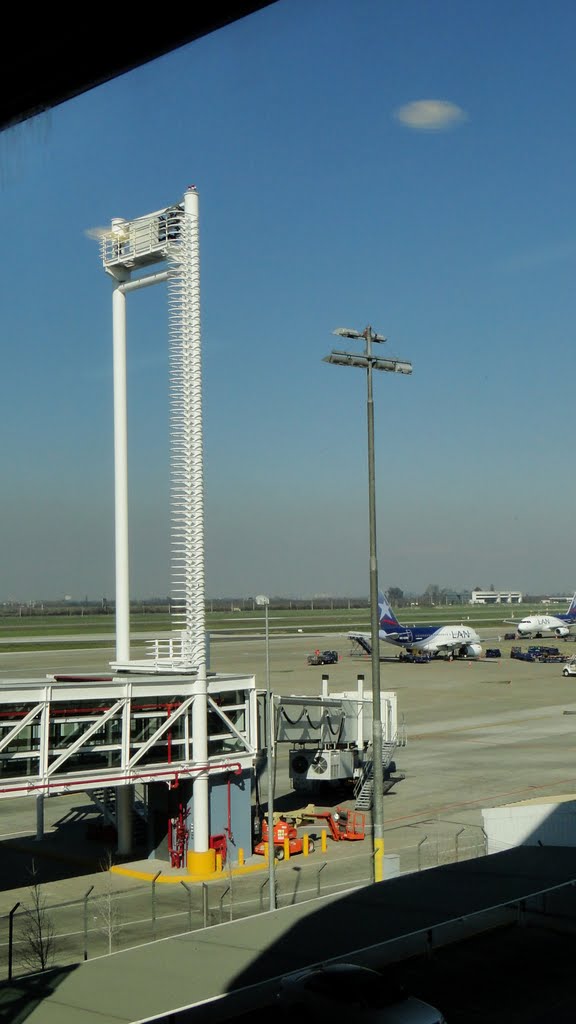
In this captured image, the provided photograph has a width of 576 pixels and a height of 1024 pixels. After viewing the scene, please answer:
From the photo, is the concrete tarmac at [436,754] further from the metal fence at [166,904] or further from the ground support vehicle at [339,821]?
the ground support vehicle at [339,821]

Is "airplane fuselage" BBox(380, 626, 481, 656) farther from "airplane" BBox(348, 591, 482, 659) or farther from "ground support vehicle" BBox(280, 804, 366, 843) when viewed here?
"ground support vehicle" BBox(280, 804, 366, 843)

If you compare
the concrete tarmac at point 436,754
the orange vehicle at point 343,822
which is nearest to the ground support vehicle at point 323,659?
the concrete tarmac at point 436,754

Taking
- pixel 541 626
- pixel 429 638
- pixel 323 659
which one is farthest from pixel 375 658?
pixel 541 626

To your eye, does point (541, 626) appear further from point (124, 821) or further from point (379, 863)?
point (379, 863)

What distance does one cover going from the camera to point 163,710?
29922 mm

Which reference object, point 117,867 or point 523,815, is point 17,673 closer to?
point 117,867

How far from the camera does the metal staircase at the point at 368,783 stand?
4044 cm

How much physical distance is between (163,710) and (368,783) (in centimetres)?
1501

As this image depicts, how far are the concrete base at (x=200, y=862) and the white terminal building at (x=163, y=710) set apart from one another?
0.09ft

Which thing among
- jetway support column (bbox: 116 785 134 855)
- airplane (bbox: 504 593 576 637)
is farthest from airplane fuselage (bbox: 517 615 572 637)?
jetway support column (bbox: 116 785 134 855)

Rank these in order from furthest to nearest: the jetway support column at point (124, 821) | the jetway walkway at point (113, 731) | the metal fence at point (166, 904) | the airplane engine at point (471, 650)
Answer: the airplane engine at point (471, 650) → the jetway support column at point (124, 821) → the jetway walkway at point (113, 731) → the metal fence at point (166, 904)

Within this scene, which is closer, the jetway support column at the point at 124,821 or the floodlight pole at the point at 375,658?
the floodlight pole at the point at 375,658

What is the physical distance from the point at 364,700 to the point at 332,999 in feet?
91.7

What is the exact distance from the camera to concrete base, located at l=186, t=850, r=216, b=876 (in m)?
30.0
